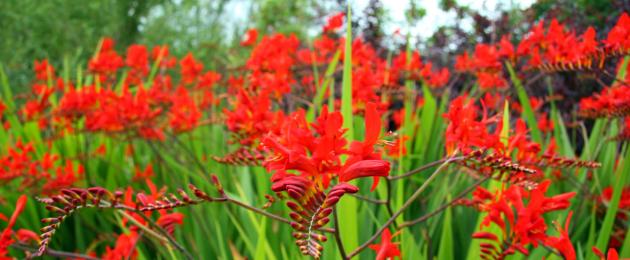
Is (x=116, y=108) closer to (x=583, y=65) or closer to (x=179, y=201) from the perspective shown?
(x=179, y=201)

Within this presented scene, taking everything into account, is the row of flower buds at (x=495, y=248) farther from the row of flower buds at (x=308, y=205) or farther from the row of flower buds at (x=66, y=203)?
the row of flower buds at (x=66, y=203)

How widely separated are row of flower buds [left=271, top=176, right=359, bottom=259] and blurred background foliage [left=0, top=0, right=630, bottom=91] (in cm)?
204

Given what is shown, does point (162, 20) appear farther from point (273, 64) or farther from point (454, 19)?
point (273, 64)

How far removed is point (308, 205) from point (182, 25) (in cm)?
785

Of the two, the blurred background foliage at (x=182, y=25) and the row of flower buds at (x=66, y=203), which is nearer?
the row of flower buds at (x=66, y=203)

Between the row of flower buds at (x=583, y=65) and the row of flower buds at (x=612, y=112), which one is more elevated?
the row of flower buds at (x=583, y=65)

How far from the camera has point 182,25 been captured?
827 cm

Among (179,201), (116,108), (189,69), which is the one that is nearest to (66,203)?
(179,201)

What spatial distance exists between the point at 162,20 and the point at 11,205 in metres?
5.80

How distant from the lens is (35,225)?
2.32 metres

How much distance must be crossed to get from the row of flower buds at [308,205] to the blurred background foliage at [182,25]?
2.04 meters

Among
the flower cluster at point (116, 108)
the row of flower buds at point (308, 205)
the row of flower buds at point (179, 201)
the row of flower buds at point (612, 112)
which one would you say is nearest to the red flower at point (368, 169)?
the row of flower buds at point (308, 205)

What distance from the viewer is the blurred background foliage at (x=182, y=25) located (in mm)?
4469

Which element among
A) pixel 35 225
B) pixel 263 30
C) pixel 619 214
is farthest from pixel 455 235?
pixel 263 30
